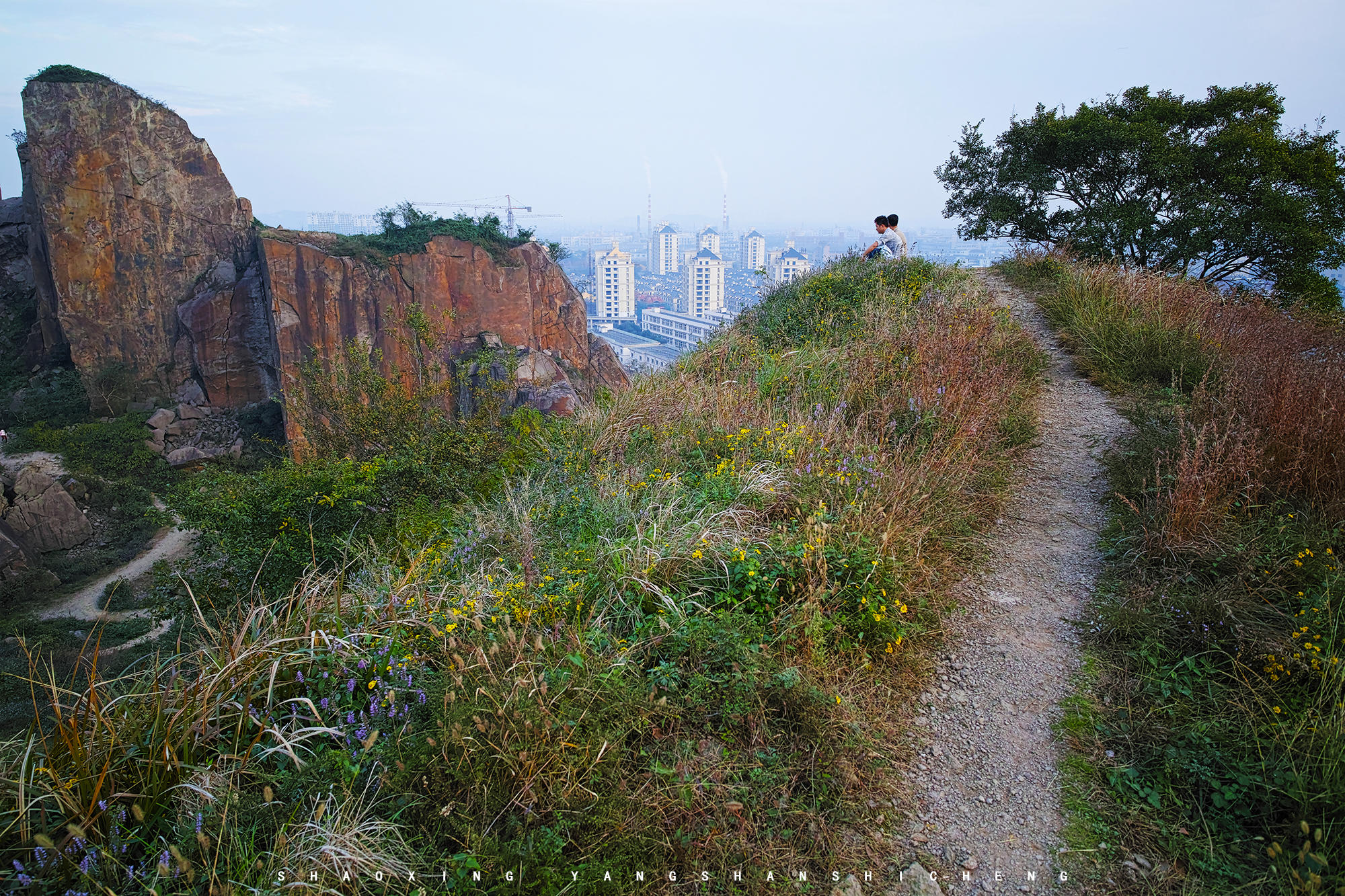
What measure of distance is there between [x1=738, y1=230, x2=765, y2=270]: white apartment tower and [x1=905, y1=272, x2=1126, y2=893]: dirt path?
86365 millimetres

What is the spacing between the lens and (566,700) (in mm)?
2234

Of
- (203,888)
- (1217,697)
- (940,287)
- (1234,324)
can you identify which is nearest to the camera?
(203,888)

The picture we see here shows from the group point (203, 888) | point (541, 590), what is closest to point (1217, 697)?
point (541, 590)

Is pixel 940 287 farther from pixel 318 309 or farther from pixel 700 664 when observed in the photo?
pixel 318 309

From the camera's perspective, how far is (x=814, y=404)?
207 inches

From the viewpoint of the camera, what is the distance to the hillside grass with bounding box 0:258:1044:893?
6.18 ft

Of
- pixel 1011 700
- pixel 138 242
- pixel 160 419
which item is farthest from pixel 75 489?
pixel 1011 700

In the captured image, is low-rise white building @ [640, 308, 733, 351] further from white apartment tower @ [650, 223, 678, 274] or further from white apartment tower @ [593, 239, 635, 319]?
white apartment tower @ [650, 223, 678, 274]

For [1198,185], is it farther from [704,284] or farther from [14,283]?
[704,284]

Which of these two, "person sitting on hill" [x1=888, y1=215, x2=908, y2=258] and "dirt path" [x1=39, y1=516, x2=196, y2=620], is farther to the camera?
"dirt path" [x1=39, y1=516, x2=196, y2=620]

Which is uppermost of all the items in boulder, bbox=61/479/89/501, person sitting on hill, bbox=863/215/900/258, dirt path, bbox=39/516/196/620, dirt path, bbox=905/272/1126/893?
person sitting on hill, bbox=863/215/900/258

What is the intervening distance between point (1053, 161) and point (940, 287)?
290 inches

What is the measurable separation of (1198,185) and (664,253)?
101121 millimetres

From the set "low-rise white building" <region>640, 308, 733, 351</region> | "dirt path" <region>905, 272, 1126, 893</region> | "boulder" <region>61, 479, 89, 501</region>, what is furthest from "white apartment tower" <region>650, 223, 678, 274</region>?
"dirt path" <region>905, 272, 1126, 893</region>
